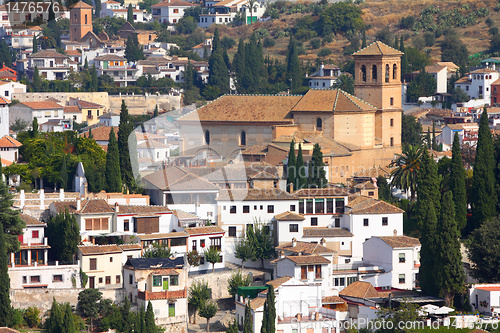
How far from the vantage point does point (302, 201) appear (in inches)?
2285

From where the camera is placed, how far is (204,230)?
54781mm

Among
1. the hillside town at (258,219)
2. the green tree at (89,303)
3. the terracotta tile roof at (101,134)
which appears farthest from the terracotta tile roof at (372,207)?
the terracotta tile roof at (101,134)

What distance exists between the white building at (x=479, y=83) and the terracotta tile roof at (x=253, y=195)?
51.2m

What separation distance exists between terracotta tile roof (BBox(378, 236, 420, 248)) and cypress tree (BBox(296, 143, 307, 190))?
24.5 feet

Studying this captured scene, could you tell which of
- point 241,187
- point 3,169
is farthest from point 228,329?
point 3,169

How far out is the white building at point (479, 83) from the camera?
106 meters

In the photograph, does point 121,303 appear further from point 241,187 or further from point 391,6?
point 391,6

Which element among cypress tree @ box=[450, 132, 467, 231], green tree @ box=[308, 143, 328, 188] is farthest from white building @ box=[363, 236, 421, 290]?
green tree @ box=[308, 143, 328, 188]

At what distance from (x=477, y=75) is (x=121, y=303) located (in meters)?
64.0

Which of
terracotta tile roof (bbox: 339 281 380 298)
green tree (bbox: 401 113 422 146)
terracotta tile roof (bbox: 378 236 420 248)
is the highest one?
green tree (bbox: 401 113 422 146)

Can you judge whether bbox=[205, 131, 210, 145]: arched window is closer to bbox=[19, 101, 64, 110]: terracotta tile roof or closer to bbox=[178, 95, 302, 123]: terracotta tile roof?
bbox=[178, 95, 302, 123]: terracotta tile roof

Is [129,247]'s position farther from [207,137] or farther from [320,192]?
[207,137]

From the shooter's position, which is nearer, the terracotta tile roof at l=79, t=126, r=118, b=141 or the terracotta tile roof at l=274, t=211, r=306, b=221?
the terracotta tile roof at l=274, t=211, r=306, b=221

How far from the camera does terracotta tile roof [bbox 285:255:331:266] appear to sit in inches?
2033
